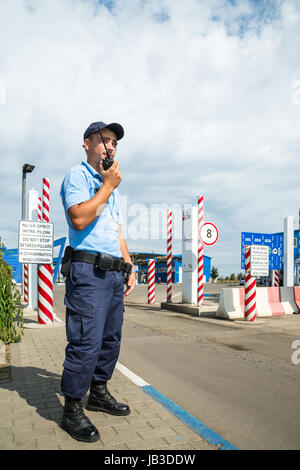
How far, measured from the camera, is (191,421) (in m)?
2.90

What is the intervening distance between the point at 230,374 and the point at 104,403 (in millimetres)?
1934

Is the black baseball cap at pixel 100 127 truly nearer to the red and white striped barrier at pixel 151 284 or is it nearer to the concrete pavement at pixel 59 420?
the concrete pavement at pixel 59 420

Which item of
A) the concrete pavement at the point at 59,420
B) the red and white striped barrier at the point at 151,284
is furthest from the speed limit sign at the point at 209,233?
the concrete pavement at the point at 59,420

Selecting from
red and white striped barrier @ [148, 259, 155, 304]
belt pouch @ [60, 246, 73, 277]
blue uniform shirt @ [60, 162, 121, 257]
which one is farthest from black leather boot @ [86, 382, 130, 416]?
red and white striped barrier @ [148, 259, 155, 304]

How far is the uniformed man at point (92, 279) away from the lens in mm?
2619

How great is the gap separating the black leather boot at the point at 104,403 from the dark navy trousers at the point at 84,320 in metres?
0.39

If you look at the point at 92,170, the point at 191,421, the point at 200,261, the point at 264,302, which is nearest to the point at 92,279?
the point at 92,170

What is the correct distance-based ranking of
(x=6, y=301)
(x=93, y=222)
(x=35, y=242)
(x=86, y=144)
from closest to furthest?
1. (x=93, y=222)
2. (x=86, y=144)
3. (x=6, y=301)
4. (x=35, y=242)

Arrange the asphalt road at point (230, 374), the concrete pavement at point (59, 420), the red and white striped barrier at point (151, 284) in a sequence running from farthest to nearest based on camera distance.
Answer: the red and white striped barrier at point (151, 284), the asphalt road at point (230, 374), the concrete pavement at point (59, 420)

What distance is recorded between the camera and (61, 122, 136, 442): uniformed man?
2.62 meters

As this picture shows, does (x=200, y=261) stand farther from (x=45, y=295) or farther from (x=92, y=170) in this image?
(x=92, y=170)

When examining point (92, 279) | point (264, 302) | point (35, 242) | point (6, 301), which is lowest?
point (264, 302)
